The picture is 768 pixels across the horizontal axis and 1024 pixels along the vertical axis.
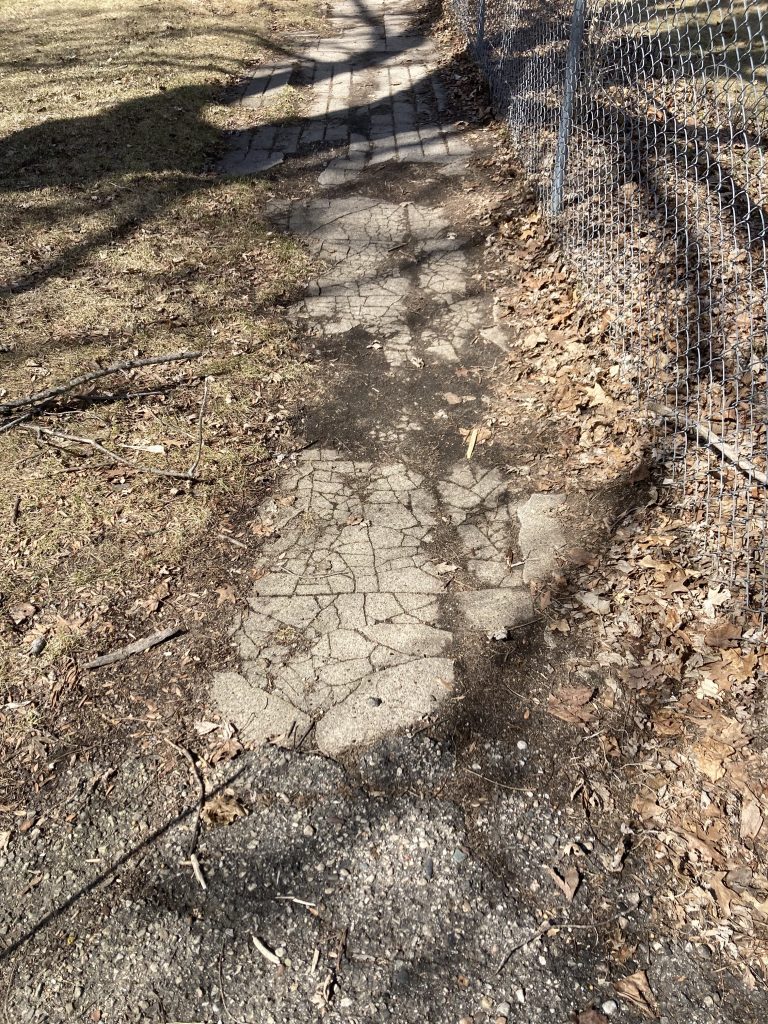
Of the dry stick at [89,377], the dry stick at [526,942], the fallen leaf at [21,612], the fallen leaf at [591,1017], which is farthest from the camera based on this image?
the dry stick at [89,377]

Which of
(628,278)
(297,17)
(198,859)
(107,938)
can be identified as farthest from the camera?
(297,17)

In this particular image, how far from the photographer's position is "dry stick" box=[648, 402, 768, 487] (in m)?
3.49

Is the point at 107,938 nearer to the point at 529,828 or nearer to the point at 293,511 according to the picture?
the point at 529,828

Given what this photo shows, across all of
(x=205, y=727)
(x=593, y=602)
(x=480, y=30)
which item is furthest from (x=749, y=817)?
(x=480, y=30)

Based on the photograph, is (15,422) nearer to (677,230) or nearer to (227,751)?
(227,751)

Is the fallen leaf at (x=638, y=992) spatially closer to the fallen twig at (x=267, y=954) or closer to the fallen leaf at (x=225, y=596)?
the fallen twig at (x=267, y=954)

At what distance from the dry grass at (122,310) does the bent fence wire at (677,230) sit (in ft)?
6.52

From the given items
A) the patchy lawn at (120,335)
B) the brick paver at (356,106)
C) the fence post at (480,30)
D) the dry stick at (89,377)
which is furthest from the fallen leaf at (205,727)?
the fence post at (480,30)

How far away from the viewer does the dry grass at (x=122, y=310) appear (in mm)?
3770

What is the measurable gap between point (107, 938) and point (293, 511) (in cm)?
199

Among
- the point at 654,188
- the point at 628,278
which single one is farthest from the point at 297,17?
the point at 628,278

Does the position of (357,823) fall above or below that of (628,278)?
below

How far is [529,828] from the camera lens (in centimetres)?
267

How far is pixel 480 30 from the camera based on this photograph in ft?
28.9
